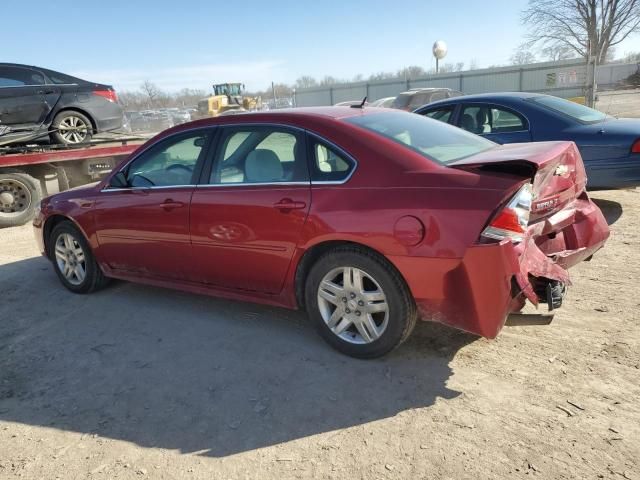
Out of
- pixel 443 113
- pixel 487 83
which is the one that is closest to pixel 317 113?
pixel 443 113

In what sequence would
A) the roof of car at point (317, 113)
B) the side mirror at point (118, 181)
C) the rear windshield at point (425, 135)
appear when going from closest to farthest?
the rear windshield at point (425, 135) → the roof of car at point (317, 113) → the side mirror at point (118, 181)

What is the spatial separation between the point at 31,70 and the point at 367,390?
343 inches

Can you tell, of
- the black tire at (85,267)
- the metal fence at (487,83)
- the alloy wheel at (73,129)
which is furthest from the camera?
the metal fence at (487,83)

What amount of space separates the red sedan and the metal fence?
17.3 meters

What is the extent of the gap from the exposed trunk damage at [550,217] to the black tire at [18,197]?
7.46 m

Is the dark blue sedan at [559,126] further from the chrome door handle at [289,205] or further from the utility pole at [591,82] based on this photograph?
the utility pole at [591,82]

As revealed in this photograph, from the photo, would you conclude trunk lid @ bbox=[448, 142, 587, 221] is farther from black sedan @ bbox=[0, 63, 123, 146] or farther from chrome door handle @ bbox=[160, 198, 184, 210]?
black sedan @ bbox=[0, 63, 123, 146]

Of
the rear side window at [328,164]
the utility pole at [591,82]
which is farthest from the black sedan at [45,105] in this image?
the utility pole at [591,82]

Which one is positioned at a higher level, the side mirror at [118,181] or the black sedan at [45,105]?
the black sedan at [45,105]

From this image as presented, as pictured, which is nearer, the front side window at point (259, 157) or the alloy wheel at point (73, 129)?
the front side window at point (259, 157)

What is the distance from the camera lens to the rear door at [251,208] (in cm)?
337

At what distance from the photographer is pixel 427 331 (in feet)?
11.8

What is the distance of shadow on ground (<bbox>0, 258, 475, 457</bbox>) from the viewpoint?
2746 mm

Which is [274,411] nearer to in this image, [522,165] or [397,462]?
[397,462]
